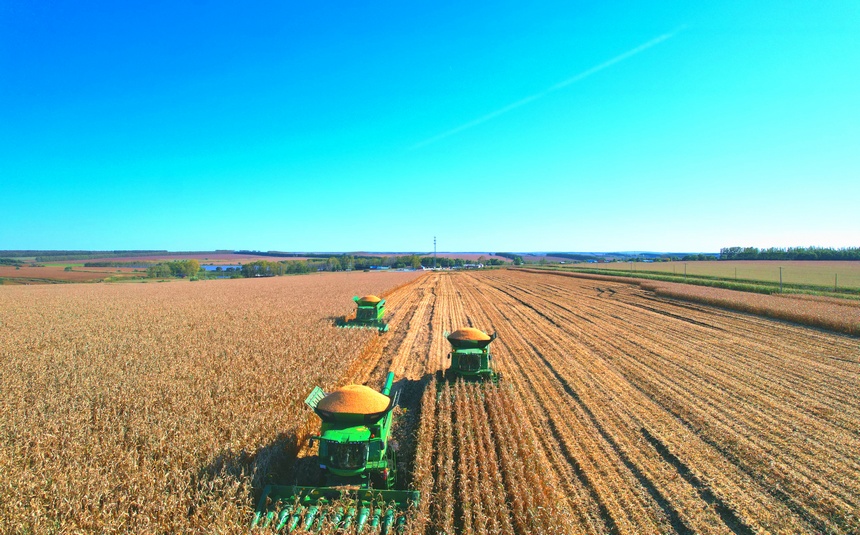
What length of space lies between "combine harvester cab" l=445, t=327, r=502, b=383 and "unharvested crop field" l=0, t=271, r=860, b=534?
44cm

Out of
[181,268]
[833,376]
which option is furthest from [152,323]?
[181,268]

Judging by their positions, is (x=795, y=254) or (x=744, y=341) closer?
(x=744, y=341)

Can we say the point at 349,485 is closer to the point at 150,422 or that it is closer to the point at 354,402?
the point at 354,402

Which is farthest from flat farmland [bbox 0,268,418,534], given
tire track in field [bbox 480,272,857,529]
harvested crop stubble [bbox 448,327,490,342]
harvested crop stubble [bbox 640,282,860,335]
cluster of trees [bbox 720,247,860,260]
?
cluster of trees [bbox 720,247,860,260]

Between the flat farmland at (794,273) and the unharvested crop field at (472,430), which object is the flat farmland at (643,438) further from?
the flat farmland at (794,273)

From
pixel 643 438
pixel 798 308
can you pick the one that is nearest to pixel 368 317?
pixel 643 438

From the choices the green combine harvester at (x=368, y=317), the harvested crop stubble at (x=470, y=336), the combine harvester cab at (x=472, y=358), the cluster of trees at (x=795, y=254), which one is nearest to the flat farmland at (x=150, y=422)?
the green combine harvester at (x=368, y=317)

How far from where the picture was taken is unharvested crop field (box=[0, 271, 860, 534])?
4.80 metres

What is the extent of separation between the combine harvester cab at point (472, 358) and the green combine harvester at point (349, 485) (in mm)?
3800

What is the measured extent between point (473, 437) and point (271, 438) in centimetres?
341

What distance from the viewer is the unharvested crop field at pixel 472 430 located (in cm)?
480

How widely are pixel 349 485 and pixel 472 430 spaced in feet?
8.96

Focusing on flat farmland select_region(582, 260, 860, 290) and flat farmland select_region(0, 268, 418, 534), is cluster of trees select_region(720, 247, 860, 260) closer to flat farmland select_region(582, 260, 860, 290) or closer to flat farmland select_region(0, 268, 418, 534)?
flat farmland select_region(582, 260, 860, 290)

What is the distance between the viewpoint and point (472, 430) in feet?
23.5
